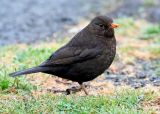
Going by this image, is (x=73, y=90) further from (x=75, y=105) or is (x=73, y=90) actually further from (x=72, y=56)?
(x=75, y=105)

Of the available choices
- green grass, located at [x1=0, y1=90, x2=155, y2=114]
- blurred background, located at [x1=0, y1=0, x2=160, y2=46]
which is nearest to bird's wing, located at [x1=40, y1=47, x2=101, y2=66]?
green grass, located at [x1=0, y1=90, x2=155, y2=114]

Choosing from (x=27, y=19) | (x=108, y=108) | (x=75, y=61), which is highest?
(x=27, y=19)

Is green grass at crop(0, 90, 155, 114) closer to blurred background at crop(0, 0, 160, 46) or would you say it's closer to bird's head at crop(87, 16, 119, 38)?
bird's head at crop(87, 16, 119, 38)

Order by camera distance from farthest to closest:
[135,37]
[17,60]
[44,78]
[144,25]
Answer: [144,25] → [135,37] → [17,60] → [44,78]

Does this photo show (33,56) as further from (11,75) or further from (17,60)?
(11,75)

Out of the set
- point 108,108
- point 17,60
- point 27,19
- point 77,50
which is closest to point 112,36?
point 77,50

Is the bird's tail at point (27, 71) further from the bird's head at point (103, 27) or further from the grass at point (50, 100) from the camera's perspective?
the bird's head at point (103, 27)

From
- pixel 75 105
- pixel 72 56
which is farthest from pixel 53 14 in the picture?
pixel 75 105

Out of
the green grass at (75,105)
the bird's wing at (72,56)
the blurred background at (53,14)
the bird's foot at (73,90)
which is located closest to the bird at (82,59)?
the bird's wing at (72,56)
